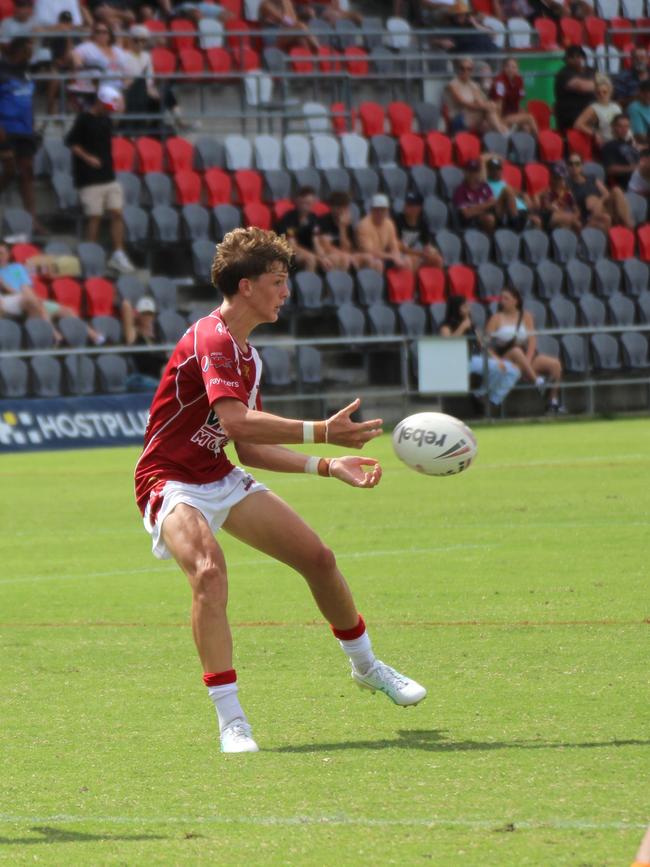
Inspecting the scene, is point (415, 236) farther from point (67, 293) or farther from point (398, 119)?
point (67, 293)

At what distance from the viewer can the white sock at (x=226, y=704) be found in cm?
662

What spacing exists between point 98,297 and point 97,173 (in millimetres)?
1998

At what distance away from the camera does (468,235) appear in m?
26.7

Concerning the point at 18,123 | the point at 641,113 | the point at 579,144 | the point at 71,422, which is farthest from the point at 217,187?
the point at 641,113

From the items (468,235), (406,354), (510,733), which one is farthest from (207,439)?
(468,235)

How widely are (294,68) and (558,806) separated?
24631 millimetres

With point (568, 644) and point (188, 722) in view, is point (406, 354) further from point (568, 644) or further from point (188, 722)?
point (188, 722)

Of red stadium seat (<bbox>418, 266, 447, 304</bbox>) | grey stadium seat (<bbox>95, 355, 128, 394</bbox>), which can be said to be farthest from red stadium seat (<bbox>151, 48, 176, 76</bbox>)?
grey stadium seat (<bbox>95, 355, 128, 394</bbox>)

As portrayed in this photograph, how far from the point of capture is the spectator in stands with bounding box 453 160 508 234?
1064 inches

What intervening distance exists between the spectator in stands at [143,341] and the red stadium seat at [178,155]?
3420 mm

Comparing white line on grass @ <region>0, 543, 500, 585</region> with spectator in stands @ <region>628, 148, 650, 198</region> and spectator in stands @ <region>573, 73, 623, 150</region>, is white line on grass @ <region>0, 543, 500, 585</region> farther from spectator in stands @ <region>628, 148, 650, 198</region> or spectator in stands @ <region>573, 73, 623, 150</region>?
spectator in stands @ <region>573, 73, 623, 150</region>

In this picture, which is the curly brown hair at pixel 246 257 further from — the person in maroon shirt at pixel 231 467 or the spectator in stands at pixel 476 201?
the spectator in stands at pixel 476 201

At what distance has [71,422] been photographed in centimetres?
2166

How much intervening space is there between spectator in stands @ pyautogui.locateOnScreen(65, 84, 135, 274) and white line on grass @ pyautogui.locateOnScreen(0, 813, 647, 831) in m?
18.9
